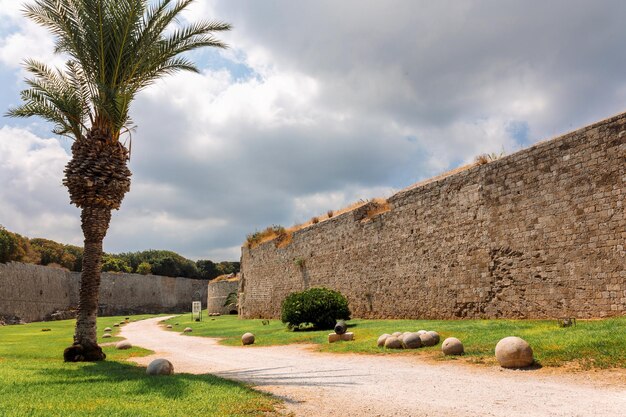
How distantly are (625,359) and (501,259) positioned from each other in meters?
6.74

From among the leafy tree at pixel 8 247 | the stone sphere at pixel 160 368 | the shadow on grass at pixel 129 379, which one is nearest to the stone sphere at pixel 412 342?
the shadow on grass at pixel 129 379

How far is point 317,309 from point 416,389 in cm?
1081

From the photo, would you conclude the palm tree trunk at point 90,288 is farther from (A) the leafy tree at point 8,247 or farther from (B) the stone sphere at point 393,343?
(A) the leafy tree at point 8,247

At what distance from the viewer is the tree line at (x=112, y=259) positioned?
144 ft

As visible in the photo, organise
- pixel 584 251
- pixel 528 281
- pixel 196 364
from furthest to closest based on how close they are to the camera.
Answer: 1. pixel 528 281
2. pixel 584 251
3. pixel 196 364

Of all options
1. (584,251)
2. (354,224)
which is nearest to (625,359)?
(584,251)

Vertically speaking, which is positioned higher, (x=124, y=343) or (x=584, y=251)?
(x=584, y=251)

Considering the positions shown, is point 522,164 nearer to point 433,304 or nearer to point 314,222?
point 433,304

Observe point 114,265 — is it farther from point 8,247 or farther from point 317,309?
point 317,309

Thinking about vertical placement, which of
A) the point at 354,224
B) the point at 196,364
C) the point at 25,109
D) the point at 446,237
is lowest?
the point at 196,364

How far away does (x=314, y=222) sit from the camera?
2652 centimetres

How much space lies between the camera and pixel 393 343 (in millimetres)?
10750

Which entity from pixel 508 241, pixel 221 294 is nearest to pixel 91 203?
pixel 508 241

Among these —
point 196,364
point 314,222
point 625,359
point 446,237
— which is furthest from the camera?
point 314,222
